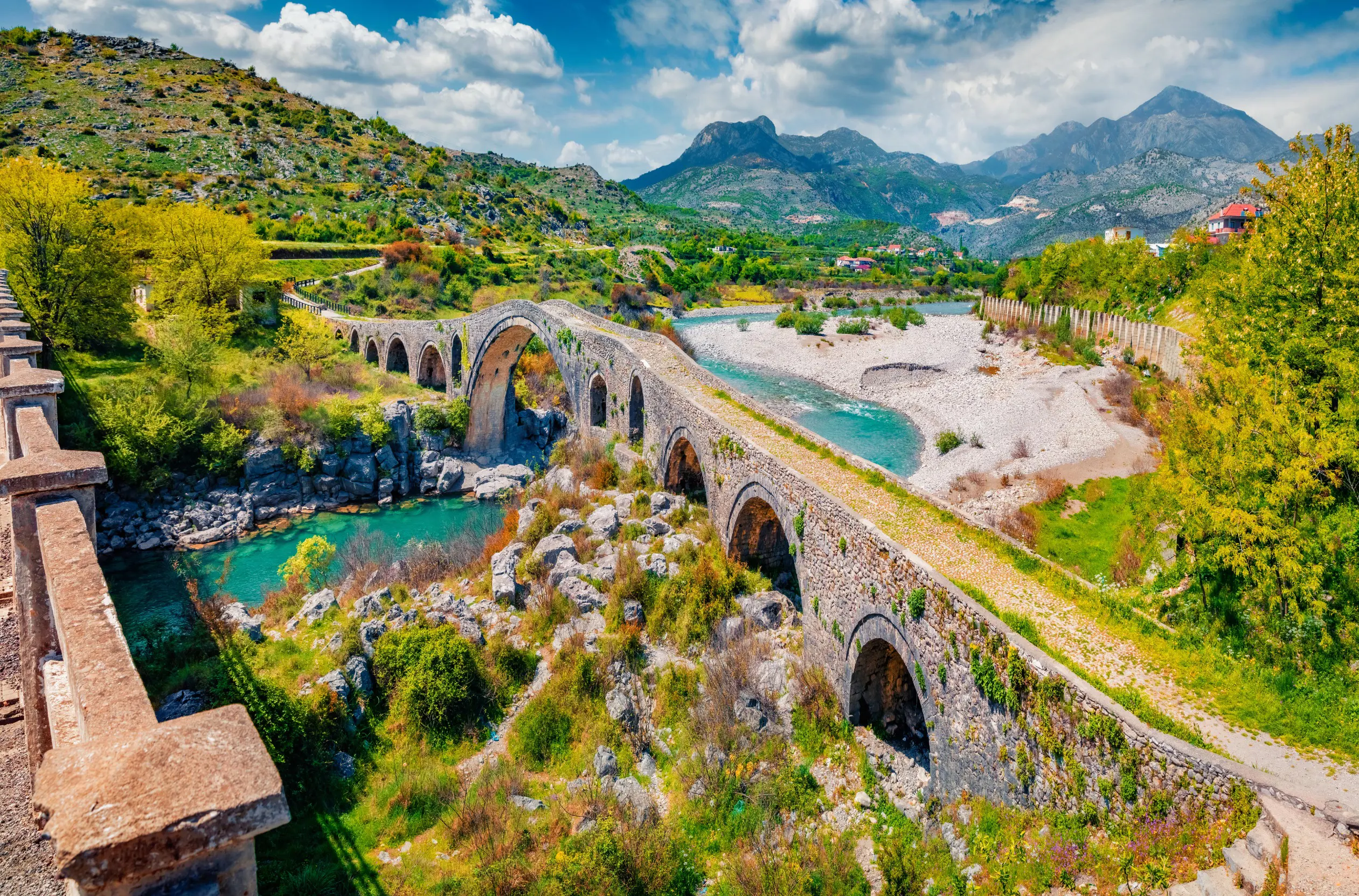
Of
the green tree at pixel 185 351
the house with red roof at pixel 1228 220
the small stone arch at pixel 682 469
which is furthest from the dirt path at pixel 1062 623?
the house with red roof at pixel 1228 220

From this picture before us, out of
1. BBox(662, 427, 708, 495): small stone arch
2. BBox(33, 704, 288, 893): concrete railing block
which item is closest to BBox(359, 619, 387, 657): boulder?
BBox(662, 427, 708, 495): small stone arch

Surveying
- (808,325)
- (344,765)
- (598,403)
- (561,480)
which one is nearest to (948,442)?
(598,403)

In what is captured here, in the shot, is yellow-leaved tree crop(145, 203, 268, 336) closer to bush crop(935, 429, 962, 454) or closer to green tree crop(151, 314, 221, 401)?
green tree crop(151, 314, 221, 401)

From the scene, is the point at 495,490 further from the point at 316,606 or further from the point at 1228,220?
the point at 1228,220

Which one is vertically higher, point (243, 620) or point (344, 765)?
point (243, 620)

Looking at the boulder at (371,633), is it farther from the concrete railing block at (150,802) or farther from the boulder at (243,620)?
the concrete railing block at (150,802)

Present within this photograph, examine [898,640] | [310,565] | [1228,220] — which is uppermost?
[1228,220]
